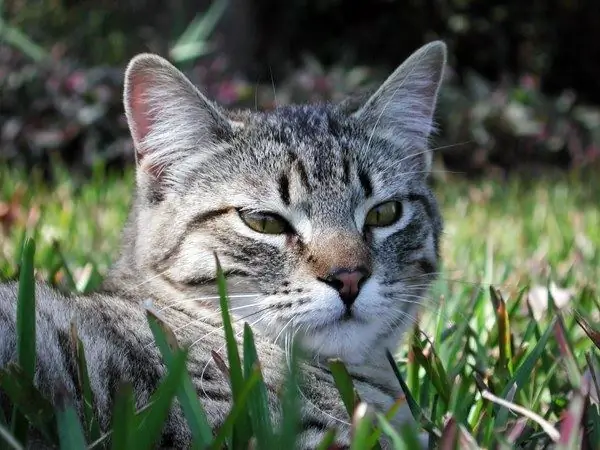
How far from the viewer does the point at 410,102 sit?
268 centimetres

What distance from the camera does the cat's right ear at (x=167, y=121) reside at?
230 centimetres

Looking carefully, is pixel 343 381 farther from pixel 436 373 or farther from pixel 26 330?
pixel 26 330

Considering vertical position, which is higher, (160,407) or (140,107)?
(140,107)

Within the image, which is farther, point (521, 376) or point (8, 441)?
point (521, 376)

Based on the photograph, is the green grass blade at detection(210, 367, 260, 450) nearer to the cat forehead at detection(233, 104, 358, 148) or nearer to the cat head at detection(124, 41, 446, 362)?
the cat head at detection(124, 41, 446, 362)

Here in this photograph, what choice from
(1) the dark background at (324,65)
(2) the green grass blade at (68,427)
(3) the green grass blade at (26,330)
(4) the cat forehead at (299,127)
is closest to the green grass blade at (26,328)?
(3) the green grass blade at (26,330)

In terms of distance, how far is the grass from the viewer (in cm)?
143

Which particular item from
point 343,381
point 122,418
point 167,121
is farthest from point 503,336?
point 122,418

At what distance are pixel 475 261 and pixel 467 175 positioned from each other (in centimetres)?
356

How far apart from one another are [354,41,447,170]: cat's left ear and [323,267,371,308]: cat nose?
2.09ft

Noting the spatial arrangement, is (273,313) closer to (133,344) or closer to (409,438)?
(133,344)

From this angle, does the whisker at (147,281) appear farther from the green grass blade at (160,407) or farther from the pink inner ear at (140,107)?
the green grass blade at (160,407)

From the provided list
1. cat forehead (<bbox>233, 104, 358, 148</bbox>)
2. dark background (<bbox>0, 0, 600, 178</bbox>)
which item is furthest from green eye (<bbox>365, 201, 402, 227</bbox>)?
dark background (<bbox>0, 0, 600, 178</bbox>)

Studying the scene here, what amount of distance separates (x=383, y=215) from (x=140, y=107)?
0.77 m
